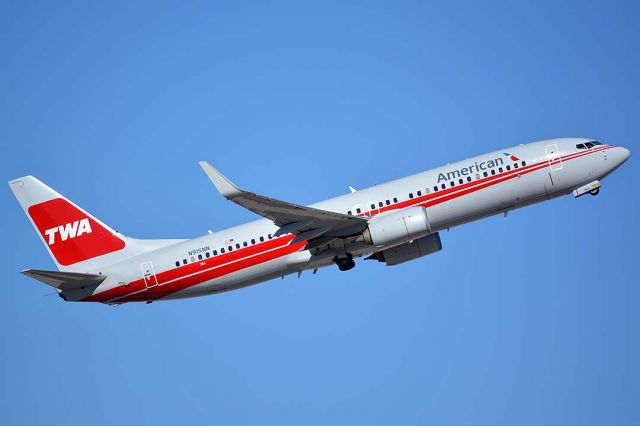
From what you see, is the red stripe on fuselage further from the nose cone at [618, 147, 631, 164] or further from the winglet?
the winglet

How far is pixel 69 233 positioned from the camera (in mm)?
56750

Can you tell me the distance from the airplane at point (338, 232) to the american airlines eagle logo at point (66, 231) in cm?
35

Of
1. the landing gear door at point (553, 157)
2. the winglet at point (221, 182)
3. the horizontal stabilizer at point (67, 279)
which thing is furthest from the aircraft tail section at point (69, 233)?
the landing gear door at point (553, 157)

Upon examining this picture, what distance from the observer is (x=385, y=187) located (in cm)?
5256

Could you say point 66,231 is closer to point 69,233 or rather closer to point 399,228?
point 69,233

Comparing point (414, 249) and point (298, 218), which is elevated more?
point (298, 218)

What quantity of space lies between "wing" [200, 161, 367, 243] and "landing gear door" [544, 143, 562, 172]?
11.4 meters

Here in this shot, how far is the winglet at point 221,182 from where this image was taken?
44.4m

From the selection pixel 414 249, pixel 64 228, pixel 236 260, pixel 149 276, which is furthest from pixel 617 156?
pixel 64 228

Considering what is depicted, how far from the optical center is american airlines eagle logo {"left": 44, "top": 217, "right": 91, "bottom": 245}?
56688mm

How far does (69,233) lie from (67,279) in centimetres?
507

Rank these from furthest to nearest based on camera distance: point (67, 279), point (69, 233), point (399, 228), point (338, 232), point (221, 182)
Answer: point (69, 233) < point (67, 279) < point (338, 232) < point (399, 228) < point (221, 182)

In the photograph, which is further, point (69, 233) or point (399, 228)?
point (69, 233)

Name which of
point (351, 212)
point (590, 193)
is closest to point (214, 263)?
point (351, 212)
